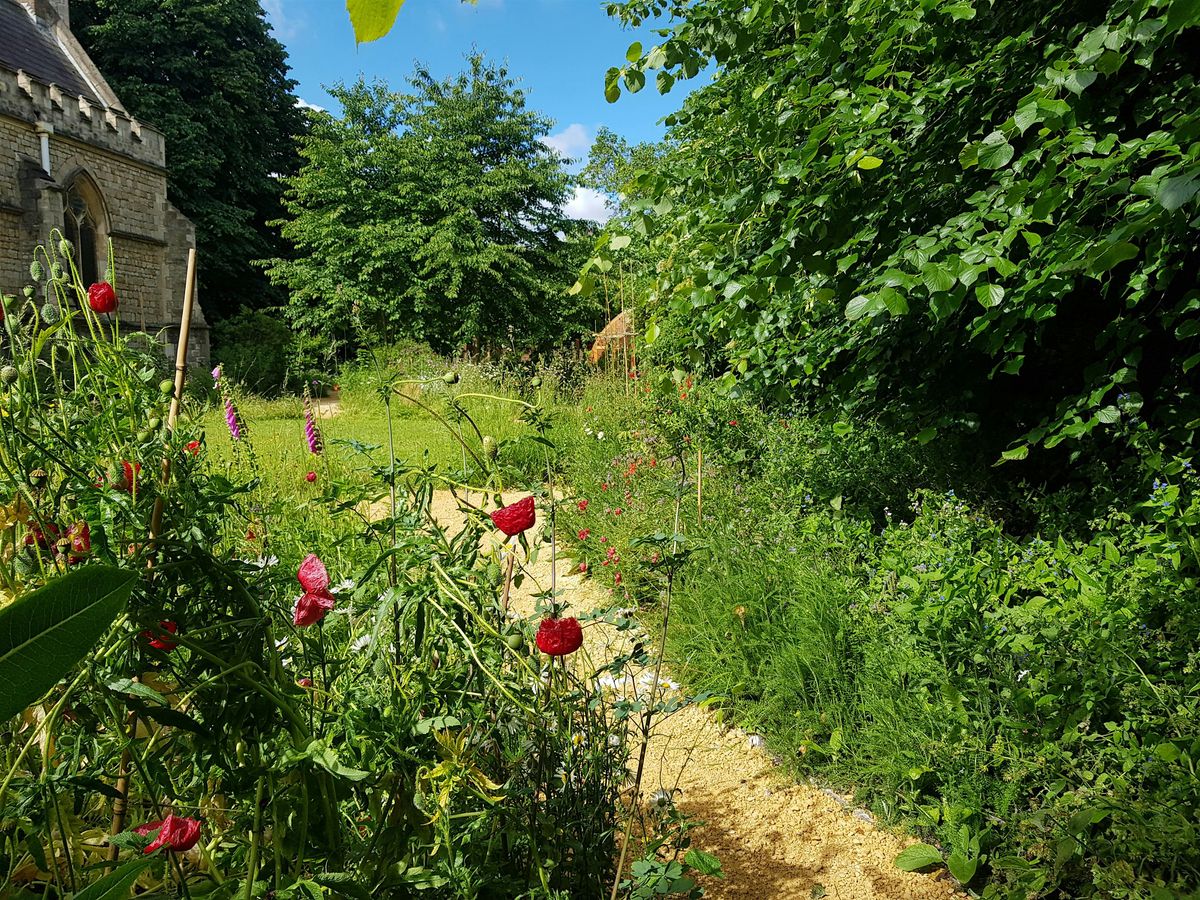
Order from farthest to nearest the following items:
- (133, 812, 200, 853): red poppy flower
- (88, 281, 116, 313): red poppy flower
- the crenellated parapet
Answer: the crenellated parapet < (88, 281, 116, 313): red poppy flower < (133, 812, 200, 853): red poppy flower

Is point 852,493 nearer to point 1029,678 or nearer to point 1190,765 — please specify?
point 1029,678

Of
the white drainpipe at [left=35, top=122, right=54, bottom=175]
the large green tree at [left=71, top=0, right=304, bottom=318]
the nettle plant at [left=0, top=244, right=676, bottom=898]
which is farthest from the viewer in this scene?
the large green tree at [left=71, top=0, right=304, bottom=318]

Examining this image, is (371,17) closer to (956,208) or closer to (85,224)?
(956,208)

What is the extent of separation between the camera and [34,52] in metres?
16.5

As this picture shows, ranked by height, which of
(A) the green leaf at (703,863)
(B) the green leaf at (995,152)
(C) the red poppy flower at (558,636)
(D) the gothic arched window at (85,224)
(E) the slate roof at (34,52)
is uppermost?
(E) the slate roof at (34,52)

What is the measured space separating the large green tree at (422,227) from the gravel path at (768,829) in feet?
49.7

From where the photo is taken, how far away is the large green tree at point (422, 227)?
57.0ft

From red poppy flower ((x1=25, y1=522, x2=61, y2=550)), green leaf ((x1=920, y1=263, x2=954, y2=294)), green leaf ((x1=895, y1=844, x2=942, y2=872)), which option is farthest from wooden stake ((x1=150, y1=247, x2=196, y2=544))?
green leaf ((x1=895, y1=844, x2=942, y2=872))

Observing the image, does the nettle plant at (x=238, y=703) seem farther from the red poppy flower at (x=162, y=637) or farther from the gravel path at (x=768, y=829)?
the gravel path at (x=768, y=829)

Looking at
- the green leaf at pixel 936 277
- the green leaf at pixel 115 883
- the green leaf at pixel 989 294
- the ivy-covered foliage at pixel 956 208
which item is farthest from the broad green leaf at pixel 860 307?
the green leaf at pixel 115 883

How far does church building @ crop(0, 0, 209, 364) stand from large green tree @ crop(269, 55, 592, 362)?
2607 millimetres

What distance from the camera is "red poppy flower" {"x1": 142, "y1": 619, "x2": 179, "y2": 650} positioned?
97 centimetres

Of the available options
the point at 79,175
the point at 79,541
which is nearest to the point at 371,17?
the point at 79,541

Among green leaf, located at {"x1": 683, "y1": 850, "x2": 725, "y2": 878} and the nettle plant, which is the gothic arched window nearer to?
the nettle plant
